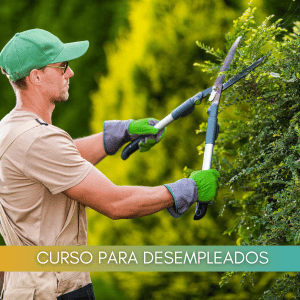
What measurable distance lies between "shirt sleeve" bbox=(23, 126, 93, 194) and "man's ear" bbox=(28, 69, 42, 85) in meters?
0.34

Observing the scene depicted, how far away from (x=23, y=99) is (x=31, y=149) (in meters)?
0.37

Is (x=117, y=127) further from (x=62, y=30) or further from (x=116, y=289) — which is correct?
(x=62, y=30)

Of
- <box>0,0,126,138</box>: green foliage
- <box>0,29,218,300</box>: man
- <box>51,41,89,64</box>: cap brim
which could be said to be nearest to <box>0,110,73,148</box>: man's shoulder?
<box>0,29,218,300</box>: man

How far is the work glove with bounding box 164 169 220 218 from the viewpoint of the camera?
1.98 m

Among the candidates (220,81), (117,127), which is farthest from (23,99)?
(220,81)

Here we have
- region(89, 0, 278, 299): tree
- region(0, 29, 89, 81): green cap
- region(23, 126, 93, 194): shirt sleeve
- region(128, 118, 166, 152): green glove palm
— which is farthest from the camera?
region(89, 0, 278, 299): tree

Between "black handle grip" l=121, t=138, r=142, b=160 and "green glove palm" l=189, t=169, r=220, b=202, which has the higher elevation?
"black handle grip" l=121, t=138, r=142, b=160

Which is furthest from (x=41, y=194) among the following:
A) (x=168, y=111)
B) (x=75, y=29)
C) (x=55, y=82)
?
(x=75, y=29)

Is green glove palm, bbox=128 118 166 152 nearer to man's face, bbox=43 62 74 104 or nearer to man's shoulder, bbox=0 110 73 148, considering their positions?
man's face, bbox=43 62 74 104

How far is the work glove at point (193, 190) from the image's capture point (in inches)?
77.9

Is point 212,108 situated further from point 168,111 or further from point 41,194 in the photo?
point 168,111

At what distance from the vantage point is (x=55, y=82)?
84.7 inches

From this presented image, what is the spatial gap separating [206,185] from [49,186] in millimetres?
709

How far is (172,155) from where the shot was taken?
334 centimetres
